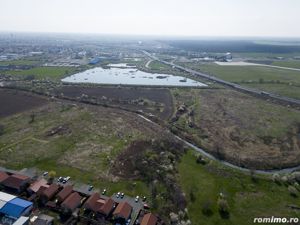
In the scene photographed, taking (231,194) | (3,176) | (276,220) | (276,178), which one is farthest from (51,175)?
(276,178)

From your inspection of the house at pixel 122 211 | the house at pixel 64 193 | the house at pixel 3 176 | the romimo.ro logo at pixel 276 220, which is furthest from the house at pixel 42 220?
the romimo.ro logo at pixel 276 220

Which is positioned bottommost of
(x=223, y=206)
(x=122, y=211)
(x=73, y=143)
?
(x=223, y=206)

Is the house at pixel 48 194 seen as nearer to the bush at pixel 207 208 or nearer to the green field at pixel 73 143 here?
the green field at pixel 73 143

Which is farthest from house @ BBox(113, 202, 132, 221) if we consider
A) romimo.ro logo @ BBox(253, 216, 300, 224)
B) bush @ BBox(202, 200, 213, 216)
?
romimo.ro logo @ BBox(253, 216, 300, 224)

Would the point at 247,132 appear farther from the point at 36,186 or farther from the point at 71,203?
the point at 36,186

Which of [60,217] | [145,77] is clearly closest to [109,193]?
[60,217]

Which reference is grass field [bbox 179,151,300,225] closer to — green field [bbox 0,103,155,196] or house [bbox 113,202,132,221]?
green field [bbox 0,103,155,196]
